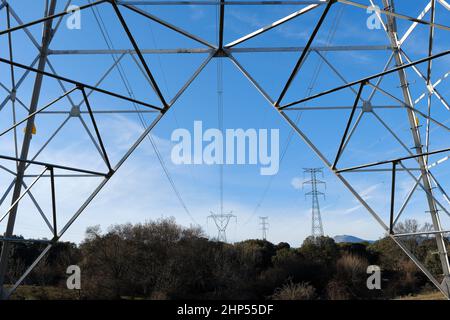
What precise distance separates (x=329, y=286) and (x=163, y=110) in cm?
4176

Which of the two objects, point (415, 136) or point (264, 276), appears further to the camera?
point (264, 276)

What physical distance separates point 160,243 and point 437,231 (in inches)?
1738

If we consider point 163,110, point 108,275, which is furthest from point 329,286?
point 163,110

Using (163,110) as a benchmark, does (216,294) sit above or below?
below

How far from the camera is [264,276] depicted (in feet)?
169

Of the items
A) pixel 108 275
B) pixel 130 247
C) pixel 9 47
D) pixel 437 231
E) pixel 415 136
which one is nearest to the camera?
pixel 9 47

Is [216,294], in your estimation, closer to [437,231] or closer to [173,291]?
[173,291]

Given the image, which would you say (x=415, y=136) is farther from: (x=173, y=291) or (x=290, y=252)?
(x=290, y=252)

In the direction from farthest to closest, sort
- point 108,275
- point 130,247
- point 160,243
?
point 160,243, point 130,247, point 108,275

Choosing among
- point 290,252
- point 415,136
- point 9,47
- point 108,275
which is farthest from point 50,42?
point 290,252

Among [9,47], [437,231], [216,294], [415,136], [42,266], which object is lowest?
[216,294]

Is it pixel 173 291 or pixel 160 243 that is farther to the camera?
pixel 160 243

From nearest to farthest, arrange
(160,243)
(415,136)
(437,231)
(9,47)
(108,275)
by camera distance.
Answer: (9,47), (437,231), (415,136), (108,275), (160,243)
